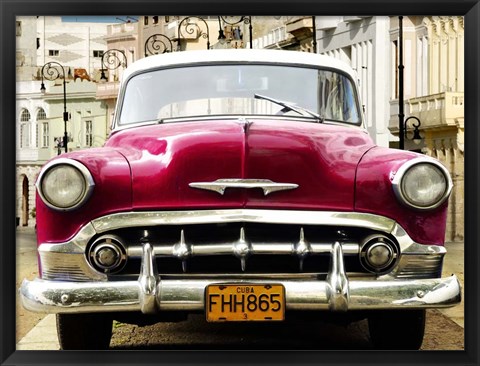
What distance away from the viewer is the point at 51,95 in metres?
8.48

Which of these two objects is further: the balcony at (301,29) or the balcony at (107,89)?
the balcony at (301,29)

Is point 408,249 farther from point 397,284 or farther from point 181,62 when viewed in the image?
point 181,62

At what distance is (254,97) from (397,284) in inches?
58.6

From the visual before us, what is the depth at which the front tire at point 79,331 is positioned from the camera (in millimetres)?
5699

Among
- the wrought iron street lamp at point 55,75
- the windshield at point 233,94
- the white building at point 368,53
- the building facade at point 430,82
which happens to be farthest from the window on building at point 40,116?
the building facade at point 430,82

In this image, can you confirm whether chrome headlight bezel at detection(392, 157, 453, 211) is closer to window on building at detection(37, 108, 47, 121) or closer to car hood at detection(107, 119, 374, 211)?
car hood at detection(107, 119, 374, 211)

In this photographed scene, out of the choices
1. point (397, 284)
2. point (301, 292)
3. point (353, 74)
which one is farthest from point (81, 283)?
Result: point (353, 74)

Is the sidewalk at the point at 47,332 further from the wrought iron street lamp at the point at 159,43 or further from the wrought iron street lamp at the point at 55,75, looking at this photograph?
the wrought iron street lamp at the point at 159,43

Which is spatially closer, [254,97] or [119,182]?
[119,182]

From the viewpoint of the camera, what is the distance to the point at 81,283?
5301mm

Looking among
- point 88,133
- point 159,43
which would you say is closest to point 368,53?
point 159,43

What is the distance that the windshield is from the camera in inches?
247

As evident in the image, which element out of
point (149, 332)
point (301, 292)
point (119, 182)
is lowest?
point (149, 332)

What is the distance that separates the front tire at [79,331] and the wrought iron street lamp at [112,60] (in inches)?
A: 103
